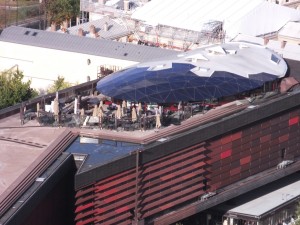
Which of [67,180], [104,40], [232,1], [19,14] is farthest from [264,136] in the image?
[19,14]

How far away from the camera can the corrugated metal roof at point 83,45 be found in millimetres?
63938

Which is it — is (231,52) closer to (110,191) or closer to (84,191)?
(110,191)

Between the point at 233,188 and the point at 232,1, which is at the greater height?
the point at 232,1

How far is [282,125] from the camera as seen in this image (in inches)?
1957

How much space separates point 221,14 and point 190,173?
28053mm

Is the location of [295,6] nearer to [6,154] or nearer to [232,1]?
[232,1]

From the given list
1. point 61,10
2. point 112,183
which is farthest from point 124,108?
point 61,10

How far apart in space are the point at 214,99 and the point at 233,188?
3.78 metres

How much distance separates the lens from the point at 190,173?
45.3 meters

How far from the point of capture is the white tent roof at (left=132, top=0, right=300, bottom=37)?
7119 cm

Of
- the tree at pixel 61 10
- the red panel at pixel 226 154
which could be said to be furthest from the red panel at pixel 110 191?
the tree at pixel 61 10

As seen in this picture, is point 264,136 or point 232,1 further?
point 232,1

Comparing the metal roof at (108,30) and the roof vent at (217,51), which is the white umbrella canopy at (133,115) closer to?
the roof vent at (217,51)

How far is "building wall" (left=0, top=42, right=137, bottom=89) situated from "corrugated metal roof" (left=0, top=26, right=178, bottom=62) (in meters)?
0.29
